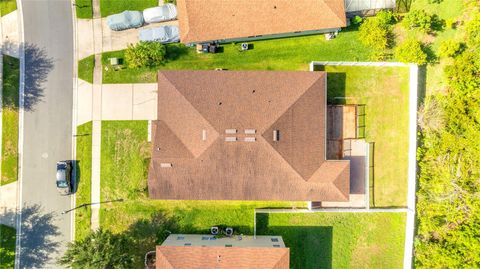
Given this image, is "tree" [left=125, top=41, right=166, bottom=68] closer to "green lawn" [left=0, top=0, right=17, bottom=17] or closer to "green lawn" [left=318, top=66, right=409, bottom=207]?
"green lawn" [left=0, top=0, right=17, bottom=17]

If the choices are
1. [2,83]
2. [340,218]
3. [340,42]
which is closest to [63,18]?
[2,83]

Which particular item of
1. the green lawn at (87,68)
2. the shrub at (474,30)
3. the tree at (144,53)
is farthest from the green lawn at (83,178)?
the shrub at (474,30)

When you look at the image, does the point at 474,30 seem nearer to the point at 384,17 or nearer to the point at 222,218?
the point at 384,17

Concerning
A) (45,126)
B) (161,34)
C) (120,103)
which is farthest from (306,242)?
(45,126)

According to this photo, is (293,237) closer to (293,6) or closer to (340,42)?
(340,42)

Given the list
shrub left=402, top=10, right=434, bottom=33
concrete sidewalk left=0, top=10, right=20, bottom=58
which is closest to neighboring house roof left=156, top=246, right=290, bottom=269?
shrub left=402, top=10, right=434, bottom=33
